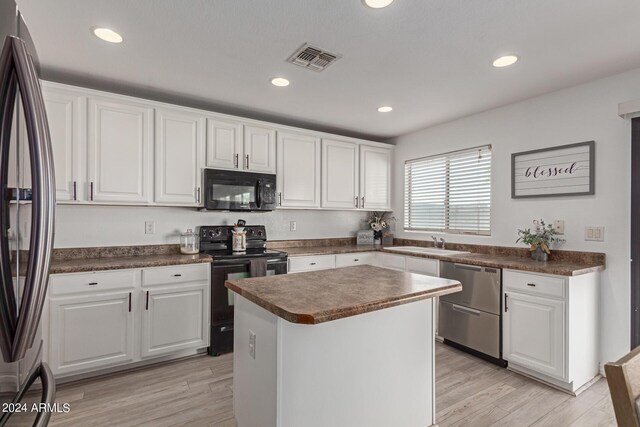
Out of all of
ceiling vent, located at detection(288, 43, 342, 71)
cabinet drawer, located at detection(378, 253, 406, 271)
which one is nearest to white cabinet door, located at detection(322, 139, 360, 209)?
cabinet drawer, located at detection(378, 253, 406, 271)

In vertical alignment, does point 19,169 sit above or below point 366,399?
above

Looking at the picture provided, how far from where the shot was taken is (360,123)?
410cm

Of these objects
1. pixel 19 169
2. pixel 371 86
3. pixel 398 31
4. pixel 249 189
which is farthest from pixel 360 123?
pixel 19 169

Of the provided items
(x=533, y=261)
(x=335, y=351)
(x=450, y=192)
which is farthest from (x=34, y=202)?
(x=450, y=192)

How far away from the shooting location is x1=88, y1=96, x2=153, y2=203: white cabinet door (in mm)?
2738

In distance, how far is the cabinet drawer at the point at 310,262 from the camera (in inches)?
141

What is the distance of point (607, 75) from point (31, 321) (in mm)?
3773

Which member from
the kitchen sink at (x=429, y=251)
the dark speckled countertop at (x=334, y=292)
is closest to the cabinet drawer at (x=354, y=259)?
the kitchen sink at (x=429, y=251)

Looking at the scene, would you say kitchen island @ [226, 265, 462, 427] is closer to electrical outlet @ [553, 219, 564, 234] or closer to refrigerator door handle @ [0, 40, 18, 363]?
refrigerator door handle @ [0, 40, 18, 363]

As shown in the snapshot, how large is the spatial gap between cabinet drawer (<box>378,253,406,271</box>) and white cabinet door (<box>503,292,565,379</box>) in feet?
3.93

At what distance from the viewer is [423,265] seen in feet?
11.4

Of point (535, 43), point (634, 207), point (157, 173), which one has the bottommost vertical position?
point (634, 207)

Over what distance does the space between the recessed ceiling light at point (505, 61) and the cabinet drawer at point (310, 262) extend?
2.45m

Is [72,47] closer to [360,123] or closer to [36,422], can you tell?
[36,422]
